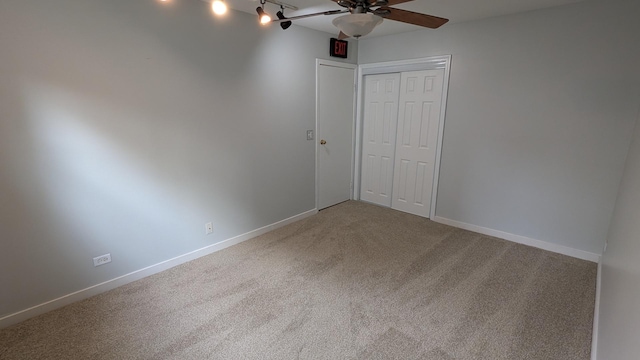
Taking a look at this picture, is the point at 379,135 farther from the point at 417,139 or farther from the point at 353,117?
the point at 417,139

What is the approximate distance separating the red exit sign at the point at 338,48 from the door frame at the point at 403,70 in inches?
15.0

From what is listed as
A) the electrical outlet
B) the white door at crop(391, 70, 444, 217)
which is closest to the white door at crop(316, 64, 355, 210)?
the white door at crop(391, 70, 444, 217)

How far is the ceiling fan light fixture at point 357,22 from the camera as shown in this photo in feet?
5.37

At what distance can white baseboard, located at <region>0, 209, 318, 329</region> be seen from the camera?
84.8 inches

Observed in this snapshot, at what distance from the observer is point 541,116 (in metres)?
2.99

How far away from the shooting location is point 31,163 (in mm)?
2041

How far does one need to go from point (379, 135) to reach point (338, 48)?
1314mm

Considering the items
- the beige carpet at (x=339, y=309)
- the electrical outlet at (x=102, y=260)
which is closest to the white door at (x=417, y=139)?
the beige carpet at (x=339, y=309)

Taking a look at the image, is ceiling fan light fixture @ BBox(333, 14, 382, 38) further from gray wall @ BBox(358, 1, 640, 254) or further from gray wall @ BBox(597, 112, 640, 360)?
gray wall @ BBox(358, 1, 640, 254)

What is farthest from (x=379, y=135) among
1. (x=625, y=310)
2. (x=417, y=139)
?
(x=625, y=310)

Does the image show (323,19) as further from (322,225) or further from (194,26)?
(322,225)

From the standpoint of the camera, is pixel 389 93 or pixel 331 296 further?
pixel 389 93

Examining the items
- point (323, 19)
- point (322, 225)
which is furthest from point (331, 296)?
point (323, 19)

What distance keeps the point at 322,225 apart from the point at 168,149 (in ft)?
6.53
